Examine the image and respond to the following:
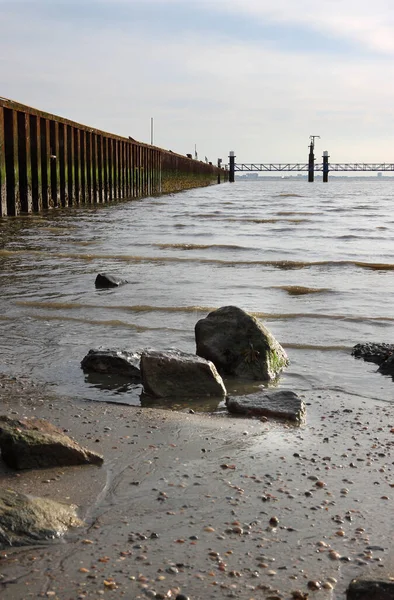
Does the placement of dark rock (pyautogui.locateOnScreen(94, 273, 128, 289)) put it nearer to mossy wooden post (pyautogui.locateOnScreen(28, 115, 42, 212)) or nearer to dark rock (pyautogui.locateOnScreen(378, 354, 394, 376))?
dark rock (pyautogui.locateOnScreen(378, 354, 394, 376))

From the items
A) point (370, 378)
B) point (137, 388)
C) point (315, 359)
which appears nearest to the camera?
point (137, 388)

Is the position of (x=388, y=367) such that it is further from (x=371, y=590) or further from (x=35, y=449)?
(x=371, y=590)

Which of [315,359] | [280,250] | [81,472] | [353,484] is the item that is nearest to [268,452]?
[353,484]

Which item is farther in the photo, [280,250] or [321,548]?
[280,250]

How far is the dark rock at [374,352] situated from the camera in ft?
16.6

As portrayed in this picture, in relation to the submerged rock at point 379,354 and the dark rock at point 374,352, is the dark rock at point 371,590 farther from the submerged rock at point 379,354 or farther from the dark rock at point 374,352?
the dark rock at point 374,352

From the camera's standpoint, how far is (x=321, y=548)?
238 centimetres

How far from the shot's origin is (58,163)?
2055 cm

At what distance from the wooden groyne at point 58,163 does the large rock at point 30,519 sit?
A: 13890mm

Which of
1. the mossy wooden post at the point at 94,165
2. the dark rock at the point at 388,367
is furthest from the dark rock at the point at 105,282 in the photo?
the mossy wooden post at the point at 94,165

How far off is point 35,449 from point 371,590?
141 cm

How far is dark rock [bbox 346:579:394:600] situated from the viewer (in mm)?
2055

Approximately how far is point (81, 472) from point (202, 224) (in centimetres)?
1560

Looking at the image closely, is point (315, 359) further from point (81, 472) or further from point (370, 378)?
point (81, 472)
